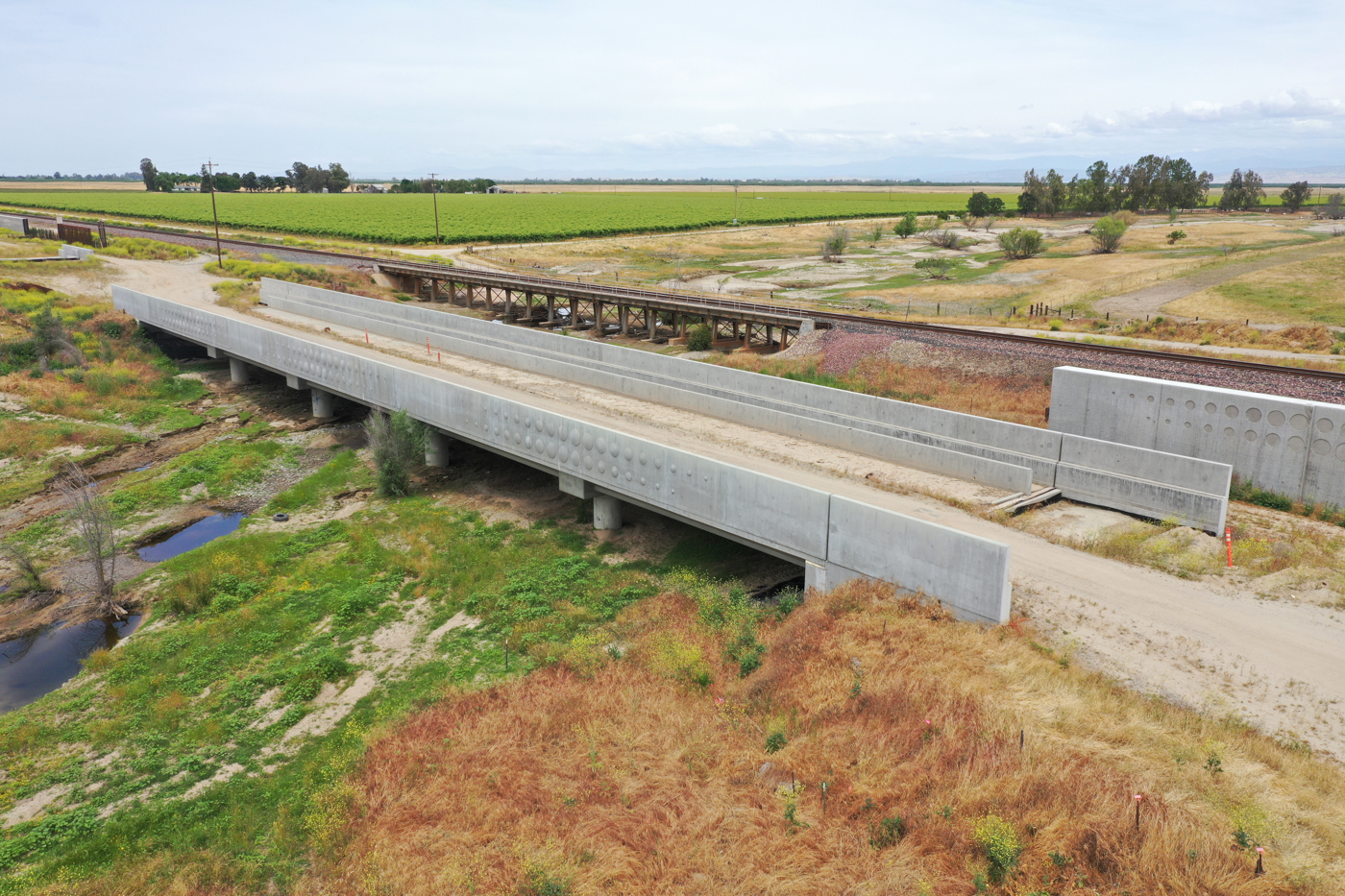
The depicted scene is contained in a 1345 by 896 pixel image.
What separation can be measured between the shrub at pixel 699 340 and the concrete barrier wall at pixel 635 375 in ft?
32.5

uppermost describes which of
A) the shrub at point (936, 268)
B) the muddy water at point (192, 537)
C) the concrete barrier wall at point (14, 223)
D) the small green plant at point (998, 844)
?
the concrete barrier wall at point (14, 223)

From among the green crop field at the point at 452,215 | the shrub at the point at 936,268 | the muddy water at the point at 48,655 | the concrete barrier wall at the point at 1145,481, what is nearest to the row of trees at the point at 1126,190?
the green crop field at the point at 452,215

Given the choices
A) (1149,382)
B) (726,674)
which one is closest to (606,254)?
(1149,382)

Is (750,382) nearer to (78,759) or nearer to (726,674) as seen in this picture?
(726,674)

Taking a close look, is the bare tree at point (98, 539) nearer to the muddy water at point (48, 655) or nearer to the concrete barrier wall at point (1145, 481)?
the muddy water at point (48, 655)

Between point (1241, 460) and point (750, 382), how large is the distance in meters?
15.0

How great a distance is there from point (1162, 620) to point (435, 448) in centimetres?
2366

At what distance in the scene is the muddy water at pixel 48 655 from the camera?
19.2 meters

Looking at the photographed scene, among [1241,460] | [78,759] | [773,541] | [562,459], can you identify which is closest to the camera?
[78,759]

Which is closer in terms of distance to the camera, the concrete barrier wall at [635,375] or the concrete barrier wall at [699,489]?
the concrete barrier wall at [699,489]

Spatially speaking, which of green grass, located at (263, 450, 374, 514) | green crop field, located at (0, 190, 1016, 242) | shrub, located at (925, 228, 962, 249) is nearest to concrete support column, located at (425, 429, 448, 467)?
green grass, located at (263, 450, 374, 514)

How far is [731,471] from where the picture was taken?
20.2 meters

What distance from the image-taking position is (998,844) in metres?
11.1

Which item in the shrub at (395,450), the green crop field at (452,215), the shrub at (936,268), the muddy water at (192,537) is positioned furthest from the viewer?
the green crop field at (452,215)
